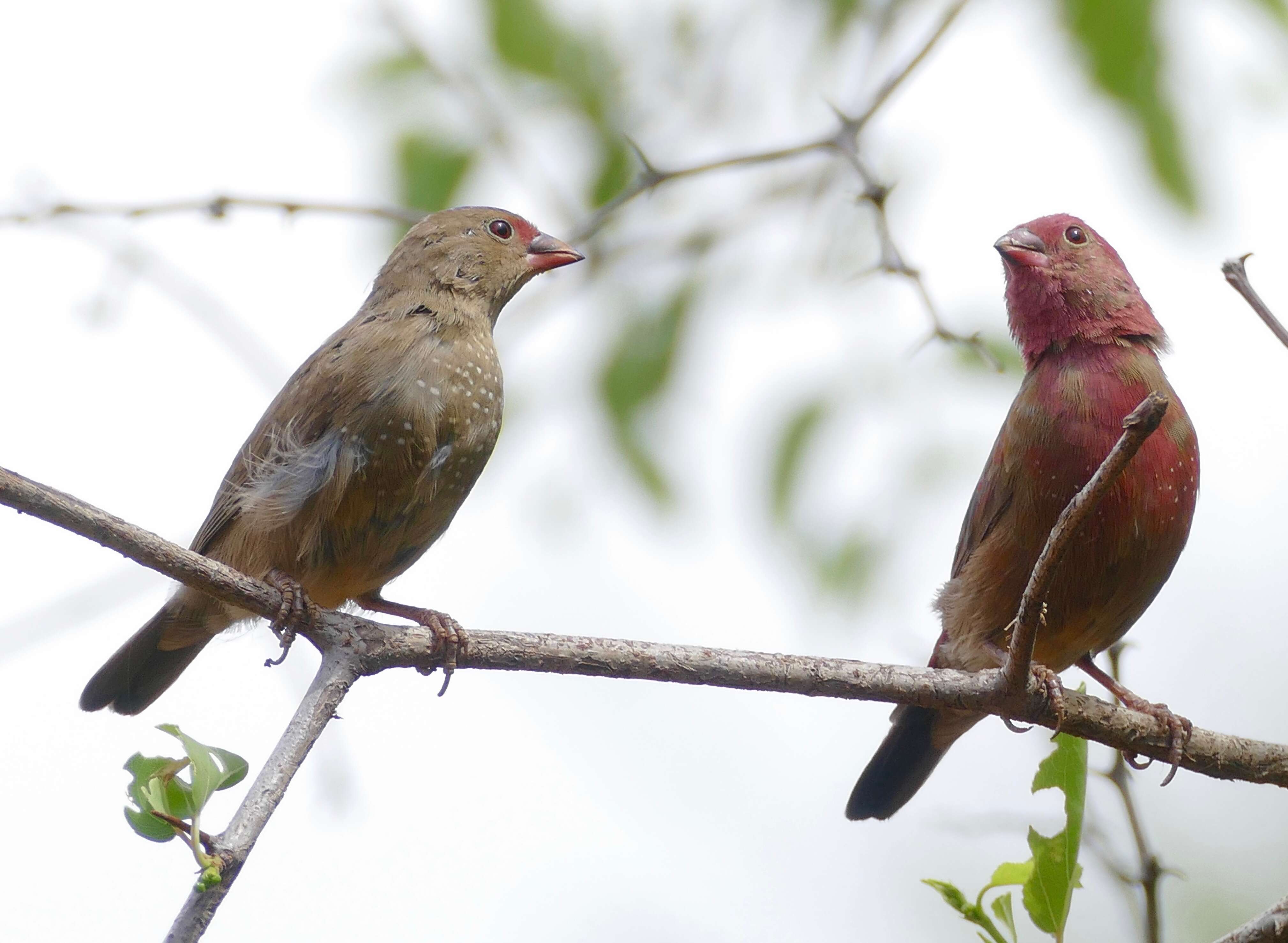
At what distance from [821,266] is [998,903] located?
6.06ft

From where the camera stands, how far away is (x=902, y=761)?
474 centimetres

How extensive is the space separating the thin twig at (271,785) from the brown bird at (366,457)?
60 cm

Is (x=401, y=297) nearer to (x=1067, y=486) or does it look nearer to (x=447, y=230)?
(x=447, y=230)

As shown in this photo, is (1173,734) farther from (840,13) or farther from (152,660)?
(152,660)

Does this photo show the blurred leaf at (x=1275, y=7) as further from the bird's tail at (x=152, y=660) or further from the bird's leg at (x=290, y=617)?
the bird's tail at (x=152, y=660)

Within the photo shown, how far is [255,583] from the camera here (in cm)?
317

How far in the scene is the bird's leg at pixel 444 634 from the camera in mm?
3311

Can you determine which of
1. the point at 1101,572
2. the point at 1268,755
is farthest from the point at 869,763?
the point at 1268,755

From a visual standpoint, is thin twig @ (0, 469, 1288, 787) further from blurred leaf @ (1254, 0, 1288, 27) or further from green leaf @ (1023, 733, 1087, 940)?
blurred leaf @ (1254, 0, 1288, 27)

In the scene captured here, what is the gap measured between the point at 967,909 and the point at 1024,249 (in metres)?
2.52

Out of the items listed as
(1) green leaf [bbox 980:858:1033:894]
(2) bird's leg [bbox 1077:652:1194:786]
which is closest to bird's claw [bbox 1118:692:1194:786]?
(2) bird's leg [bbox 1077:652:1194:786]

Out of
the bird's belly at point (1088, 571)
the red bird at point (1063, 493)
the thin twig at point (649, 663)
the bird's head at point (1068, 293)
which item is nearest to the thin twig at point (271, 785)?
the thin twig at point (649, 663)

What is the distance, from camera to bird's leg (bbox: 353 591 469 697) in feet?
10.9

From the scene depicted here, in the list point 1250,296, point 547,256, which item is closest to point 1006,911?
point 1250,296
